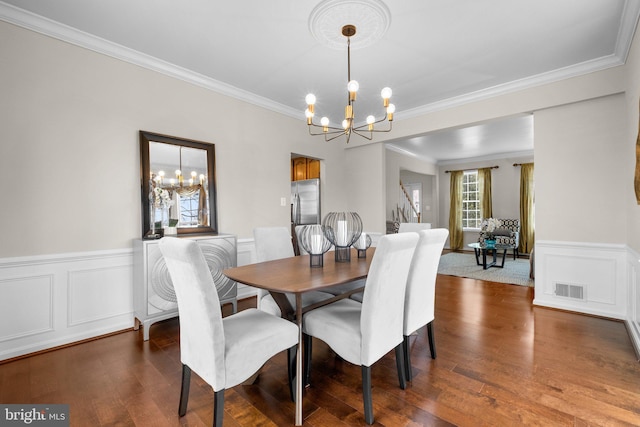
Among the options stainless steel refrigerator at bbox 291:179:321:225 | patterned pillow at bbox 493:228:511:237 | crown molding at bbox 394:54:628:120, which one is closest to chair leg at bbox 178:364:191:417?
stainless steel refrigerator at bbox 291:179:321:225

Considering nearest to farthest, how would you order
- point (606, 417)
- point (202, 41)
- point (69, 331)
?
1. point (606, 417)
2. point (69, 331)
3. point (202, 41)

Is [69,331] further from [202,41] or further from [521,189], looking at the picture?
[521,189]

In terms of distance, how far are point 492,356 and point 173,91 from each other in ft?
12.7

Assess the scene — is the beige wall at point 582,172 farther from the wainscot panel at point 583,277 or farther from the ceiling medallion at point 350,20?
→ the ceiling medallion at point 350,20

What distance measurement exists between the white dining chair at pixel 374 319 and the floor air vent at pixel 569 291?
2637mm

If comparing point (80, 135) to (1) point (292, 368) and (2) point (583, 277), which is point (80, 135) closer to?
(1) point (292, 368)

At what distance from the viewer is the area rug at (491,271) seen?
460cm

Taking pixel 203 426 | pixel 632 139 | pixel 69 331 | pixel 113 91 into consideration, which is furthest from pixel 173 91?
pixel 632 139

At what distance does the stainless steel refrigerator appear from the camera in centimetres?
491

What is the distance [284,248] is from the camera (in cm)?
267

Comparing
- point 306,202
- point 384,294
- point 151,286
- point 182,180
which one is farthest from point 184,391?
point 306,202

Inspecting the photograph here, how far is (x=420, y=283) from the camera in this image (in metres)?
1.94

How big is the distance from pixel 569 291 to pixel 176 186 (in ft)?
14.7

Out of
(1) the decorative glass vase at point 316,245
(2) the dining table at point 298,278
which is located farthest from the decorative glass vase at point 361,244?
(1) the decorative glass vase at point 316,245
